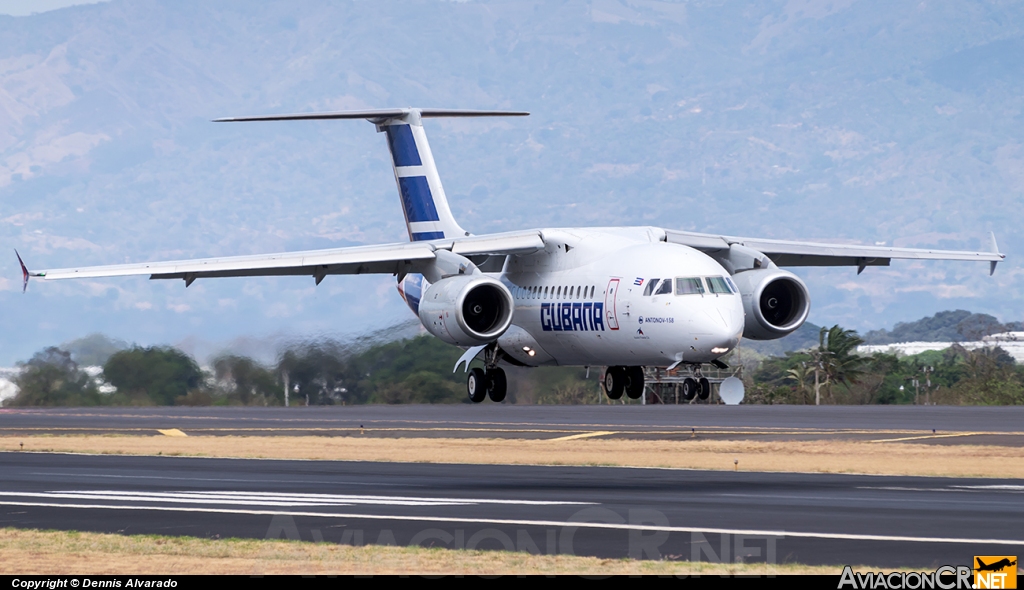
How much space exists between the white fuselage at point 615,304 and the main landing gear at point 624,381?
162 cm

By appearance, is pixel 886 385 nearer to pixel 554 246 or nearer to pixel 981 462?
pixel 554 246

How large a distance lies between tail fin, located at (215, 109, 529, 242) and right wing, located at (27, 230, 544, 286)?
13.3 ft

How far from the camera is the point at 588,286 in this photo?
3378 centimetres

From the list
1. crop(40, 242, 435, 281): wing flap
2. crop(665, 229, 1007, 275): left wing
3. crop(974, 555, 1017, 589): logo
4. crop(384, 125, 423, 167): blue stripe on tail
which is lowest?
crop(974, 555, 1017, 589): logo

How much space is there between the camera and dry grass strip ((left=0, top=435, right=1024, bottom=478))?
89.4 ft

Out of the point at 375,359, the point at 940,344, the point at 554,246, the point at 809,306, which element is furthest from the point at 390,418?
the point at 940,344

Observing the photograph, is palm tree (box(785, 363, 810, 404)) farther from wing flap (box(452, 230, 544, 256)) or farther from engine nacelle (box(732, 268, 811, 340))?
wing flap (box(452, 230, 544, 256))

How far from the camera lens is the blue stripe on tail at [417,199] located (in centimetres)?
4080

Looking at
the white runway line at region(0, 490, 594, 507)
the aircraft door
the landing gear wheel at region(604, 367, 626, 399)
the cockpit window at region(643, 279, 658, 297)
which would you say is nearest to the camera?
the white runway line at region(0, 490, 594, 507)

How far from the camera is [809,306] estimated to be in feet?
113

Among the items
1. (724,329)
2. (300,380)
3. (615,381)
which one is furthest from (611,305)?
(300,380)

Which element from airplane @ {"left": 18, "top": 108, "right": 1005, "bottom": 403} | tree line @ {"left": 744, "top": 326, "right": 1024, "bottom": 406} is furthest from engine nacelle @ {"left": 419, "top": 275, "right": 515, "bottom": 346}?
tree line @ {"left": 744, "top": 326, "right": 1024, "bottom": 406}

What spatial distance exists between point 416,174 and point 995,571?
30.6 metres

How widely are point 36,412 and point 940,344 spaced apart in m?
71.2
